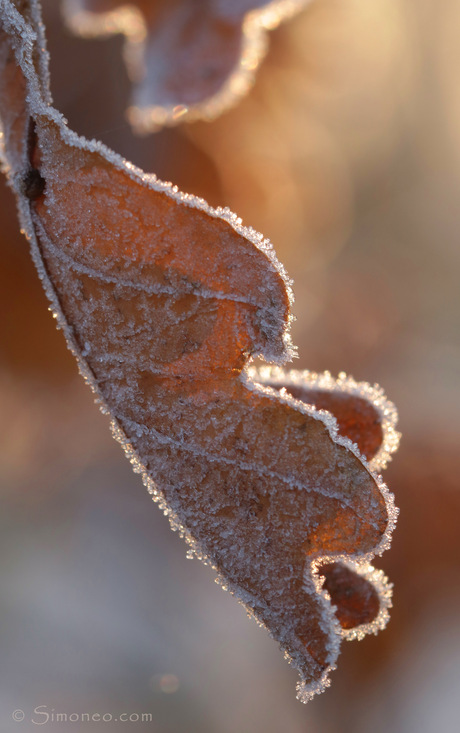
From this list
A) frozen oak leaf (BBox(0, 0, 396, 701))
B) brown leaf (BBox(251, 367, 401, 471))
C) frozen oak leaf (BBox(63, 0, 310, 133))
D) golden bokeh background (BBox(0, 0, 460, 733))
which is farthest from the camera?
golden bokeh background (BBox(0, 0, 460, 733))

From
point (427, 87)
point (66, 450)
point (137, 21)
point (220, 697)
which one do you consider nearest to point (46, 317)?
point (66, 450)

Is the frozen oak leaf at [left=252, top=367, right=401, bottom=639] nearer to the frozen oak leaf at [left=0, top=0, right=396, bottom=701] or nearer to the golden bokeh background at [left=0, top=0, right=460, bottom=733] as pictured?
the frozen oak leaf at [left=0, top=0, right=396, bottom=701]

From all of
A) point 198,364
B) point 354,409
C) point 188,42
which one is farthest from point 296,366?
point 198,364

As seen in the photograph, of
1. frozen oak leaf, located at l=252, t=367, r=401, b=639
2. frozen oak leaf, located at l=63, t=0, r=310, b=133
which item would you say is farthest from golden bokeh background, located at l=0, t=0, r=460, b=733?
frozen oak leaf, located at l=63, t=0, r=310, b=133

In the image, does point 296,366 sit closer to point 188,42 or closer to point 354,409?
point 188,42

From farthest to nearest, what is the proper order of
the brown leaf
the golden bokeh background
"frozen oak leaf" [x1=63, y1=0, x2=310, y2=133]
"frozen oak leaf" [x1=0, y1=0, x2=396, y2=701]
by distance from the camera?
the golden bokeh background → "frozen oak leaf" [x1=63, y1=0, x2=310, y2=133] → the brown leaf → "frozen oak leaf" [x1=0, y1=0, x2=396, y2=701]
